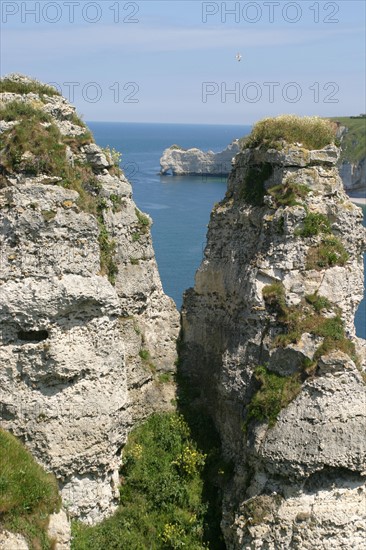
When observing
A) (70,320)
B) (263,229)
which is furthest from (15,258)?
(263,229)

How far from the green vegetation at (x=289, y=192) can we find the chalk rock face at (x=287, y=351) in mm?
35

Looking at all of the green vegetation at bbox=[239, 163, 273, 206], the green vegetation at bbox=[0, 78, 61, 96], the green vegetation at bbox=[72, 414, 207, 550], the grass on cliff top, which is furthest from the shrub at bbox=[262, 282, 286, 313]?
the green vegetation at bbox=[0, 78, 61, 96]

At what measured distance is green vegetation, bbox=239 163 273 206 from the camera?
20016 millimetres

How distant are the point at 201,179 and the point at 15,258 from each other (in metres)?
98.6

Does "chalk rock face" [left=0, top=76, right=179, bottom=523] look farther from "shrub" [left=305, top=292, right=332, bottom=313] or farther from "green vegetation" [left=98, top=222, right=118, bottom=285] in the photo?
"shrub" [left=305, top=292, right=332, bottom=313]

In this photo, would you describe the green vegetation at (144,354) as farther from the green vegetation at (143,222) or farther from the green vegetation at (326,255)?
the green vegetation at (326,255)

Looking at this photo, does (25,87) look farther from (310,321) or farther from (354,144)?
(354,144)

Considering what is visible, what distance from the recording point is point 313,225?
720 inches

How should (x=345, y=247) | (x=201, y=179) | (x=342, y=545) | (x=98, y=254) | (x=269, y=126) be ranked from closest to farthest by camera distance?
(x=342, y=545), (x=98, y=254), (x=345, y=247), (x=269, y=126), (x=201, y=179)

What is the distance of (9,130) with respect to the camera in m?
17.6

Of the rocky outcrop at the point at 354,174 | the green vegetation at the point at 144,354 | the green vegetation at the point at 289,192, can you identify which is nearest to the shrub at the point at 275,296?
the green vegetation at the point at 289,192

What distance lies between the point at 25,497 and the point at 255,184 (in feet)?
37.3

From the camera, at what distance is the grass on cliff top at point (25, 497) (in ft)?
45.4

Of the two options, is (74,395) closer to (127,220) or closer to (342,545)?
(127,220)
